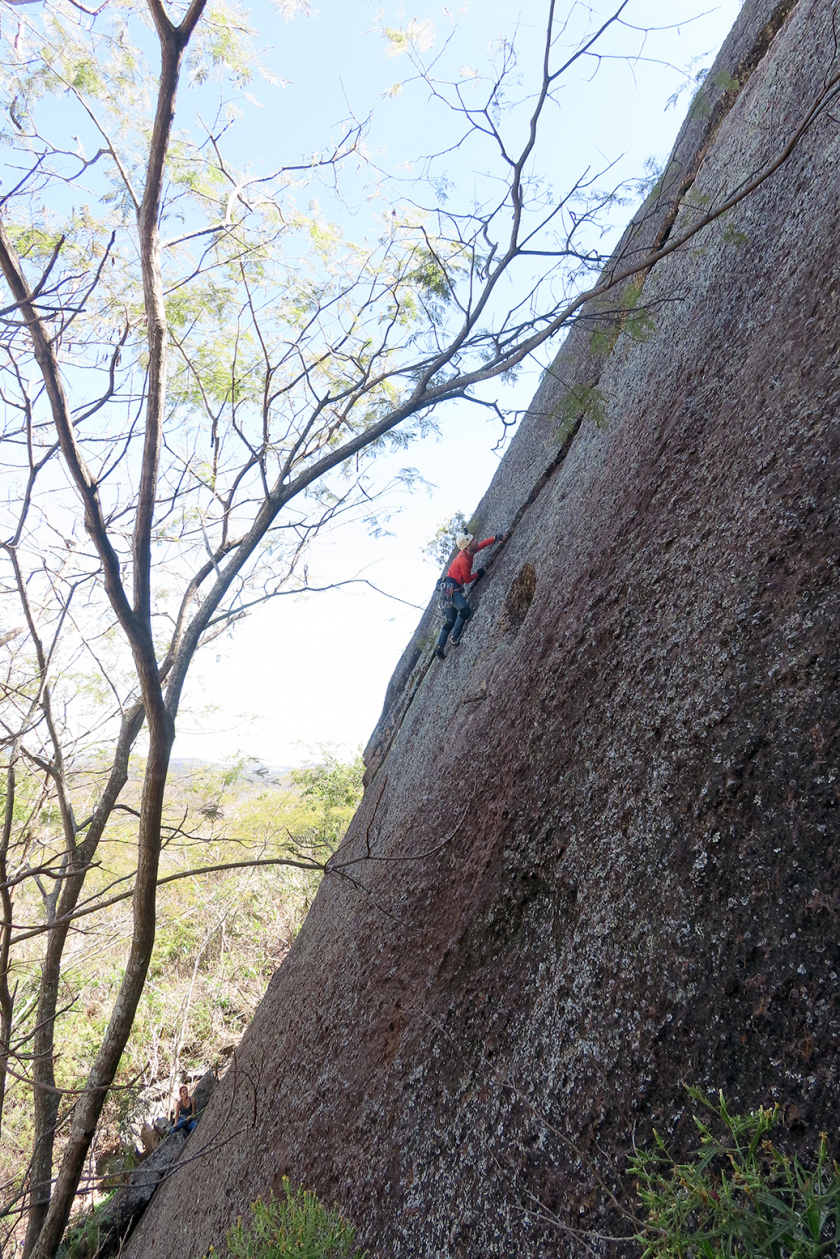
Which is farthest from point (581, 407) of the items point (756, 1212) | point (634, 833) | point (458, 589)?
point (756, 1212)

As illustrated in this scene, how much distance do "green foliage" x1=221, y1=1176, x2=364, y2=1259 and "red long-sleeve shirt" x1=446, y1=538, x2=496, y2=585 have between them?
17.9 ft

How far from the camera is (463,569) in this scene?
23.6 feet

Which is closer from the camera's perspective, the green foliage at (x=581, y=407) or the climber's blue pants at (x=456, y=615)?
the green foliage at (x=581, y=407)

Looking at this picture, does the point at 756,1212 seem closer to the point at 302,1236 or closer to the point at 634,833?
the point at 634,833

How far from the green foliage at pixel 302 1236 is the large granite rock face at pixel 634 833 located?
0.21m

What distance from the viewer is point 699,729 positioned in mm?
2607

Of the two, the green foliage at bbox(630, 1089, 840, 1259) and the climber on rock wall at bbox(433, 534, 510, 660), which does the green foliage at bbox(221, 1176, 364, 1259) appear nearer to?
the green foliage at bbox(630, 1089, 840, 1259)

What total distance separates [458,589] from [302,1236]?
219 inches

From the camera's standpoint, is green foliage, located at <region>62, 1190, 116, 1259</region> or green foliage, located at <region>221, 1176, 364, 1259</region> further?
green foliage, located at <region>62, 1190, 116, 1259</region>

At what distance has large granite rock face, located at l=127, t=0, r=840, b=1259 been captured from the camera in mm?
2102

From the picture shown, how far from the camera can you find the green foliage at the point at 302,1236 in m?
2.38

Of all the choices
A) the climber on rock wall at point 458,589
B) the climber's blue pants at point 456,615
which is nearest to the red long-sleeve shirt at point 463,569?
the climber on rock wall at point 458,589

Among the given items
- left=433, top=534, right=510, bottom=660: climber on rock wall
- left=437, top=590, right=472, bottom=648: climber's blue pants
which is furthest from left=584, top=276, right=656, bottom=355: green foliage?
left=437, top=590, right=472, bottom=648: climber's blue pants

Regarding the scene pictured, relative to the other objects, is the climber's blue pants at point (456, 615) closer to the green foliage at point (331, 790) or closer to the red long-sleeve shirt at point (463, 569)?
the red long-sleeve shirt at point (463, 569)
